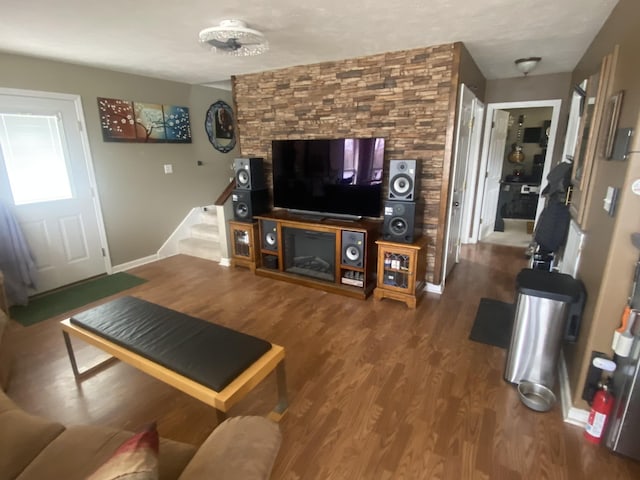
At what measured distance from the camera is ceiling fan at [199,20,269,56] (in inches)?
87.4

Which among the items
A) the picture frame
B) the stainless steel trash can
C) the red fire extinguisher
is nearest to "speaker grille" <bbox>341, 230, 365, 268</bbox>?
the stainless steel trash can

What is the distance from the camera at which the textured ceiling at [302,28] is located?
206 cm

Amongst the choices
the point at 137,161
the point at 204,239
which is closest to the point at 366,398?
the point at 204,239

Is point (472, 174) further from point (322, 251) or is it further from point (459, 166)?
point (322, 251)

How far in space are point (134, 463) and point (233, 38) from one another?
2.47 metres

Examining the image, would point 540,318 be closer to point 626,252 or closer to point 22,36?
point 626,252

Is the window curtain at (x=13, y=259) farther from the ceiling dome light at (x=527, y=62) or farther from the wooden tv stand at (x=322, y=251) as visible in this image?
the ceiling dome light at (x=527, y=62)

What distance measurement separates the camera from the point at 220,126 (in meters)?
5.04

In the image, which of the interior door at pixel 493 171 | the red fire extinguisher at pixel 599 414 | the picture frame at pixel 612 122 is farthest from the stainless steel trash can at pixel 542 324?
the interior door at pixel 493 171

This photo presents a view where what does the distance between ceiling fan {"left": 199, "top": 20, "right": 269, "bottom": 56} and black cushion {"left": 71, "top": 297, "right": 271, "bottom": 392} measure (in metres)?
1.85

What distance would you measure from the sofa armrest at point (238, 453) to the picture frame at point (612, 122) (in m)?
2.04

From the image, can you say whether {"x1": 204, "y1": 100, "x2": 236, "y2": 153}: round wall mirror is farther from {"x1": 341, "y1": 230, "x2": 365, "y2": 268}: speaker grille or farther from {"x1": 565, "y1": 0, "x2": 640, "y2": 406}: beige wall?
{"x1": 565, "y1": 0, "x2": 640, "y2": 406}: beige wall

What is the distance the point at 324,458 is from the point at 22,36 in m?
3.60

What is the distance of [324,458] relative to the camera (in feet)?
5.18
